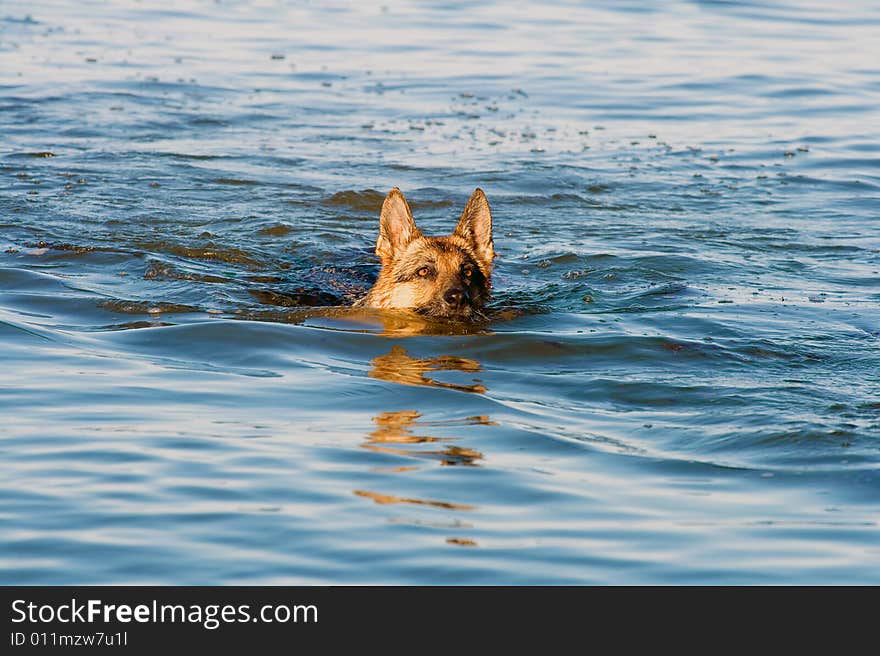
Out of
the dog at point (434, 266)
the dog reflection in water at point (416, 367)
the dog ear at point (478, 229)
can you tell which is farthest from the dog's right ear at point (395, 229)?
the dog reflection in water at point (416, 367)

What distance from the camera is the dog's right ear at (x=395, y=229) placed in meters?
9.98

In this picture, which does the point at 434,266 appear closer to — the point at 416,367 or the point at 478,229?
the point at 478,229

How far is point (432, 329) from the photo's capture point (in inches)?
362

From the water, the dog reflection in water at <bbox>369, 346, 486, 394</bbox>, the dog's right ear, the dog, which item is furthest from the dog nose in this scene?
the dog reflection in water at <bbox>369, 346, 486, 394</bbox>

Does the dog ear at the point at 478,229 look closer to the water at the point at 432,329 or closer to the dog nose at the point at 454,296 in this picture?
the water at the point at 432,329

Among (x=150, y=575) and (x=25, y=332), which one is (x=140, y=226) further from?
(x=150, y=575)

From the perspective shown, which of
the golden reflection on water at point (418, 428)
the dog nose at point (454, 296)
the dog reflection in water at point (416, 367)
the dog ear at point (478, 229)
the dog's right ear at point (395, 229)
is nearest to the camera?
the golden reflection on water at point (418, 428)

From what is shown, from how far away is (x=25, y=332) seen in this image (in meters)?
8.56

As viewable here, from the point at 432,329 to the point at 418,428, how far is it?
8.30 feet

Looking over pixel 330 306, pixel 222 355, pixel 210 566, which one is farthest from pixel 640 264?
pixel 210 566

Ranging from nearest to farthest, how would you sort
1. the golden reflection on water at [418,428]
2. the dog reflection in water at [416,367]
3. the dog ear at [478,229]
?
the golden reflection on water at [418,428], the dog reflection in water at [416,367], the dog ear at [478,229]

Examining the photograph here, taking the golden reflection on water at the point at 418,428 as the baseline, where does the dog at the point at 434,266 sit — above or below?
above

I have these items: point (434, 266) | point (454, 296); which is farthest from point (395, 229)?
point (454, 296)
